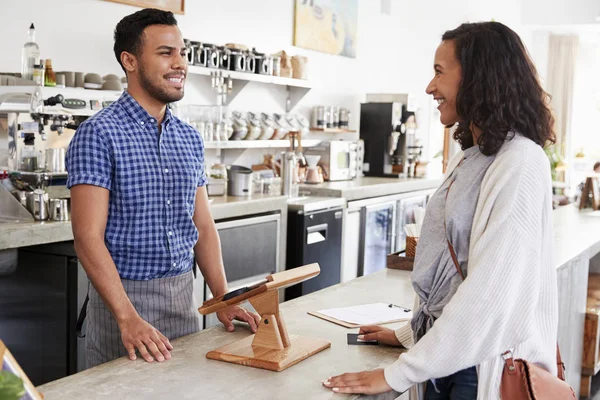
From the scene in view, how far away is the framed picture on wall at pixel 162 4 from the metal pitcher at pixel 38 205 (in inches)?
64.2

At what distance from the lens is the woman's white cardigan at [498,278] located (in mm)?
1588

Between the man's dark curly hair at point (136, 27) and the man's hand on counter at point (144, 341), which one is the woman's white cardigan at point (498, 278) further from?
the man's dark curly hair at point (136, 27)

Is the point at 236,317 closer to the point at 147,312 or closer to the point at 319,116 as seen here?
the point at 147,312

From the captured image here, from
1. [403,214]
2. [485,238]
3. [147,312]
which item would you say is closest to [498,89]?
[485,238]

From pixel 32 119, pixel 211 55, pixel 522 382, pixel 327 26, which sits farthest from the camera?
pixel 327 26

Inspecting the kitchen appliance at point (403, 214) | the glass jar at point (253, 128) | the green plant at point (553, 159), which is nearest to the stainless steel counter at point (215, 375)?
the glass jar at point (253, 128)

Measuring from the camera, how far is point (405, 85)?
8.59 metres

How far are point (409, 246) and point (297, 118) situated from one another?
328 cm

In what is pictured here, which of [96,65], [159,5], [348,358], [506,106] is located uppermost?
[159,5]

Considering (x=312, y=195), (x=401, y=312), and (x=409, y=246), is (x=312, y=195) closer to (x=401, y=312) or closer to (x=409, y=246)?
(x=409, y=246)

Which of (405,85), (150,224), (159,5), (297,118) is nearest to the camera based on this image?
(150,224)

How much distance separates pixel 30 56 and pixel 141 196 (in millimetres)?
2044

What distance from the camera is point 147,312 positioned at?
7.25ft

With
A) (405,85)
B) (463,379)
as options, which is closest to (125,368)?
(463,379)
